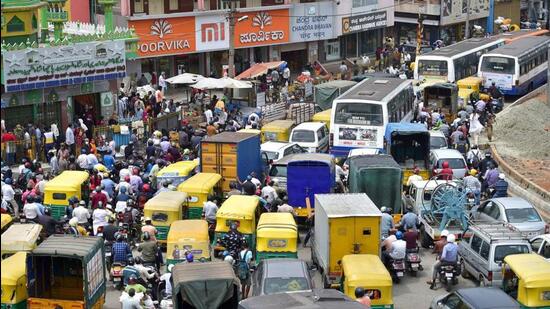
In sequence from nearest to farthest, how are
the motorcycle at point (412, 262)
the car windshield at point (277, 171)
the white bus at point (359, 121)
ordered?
the motorcycle at point (412, 262)
the car windshield at point (277, 171)
the white bus at point (359, 121)

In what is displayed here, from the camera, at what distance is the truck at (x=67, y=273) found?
19.9 m

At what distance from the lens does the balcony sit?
2739 inches

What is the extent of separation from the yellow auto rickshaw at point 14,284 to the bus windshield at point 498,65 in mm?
35046

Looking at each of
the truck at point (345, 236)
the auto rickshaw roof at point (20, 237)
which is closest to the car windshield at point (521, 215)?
the truck at point (345, 236)

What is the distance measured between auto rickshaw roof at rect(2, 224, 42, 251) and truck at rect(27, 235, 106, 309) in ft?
3.20

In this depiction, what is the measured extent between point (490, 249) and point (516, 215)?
139 inches

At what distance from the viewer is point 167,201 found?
26.0 meters

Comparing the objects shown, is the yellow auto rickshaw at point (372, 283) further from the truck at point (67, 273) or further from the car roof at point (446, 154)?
the car roof at point (446, 154)

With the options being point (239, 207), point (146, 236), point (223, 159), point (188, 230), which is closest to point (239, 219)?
point (239, 207)

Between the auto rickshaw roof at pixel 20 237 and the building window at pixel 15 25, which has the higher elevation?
the building window at pixel 15 25

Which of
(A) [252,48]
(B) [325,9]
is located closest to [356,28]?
(B) [325,9]

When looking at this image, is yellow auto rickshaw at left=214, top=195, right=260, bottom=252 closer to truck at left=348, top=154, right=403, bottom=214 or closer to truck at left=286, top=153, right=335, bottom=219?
truck at left=286, top=153, right=335, bottom=219

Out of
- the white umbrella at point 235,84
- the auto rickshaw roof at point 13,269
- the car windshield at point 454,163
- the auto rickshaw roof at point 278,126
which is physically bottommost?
the car windshield at point 454,163

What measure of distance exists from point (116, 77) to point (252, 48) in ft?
55.5
